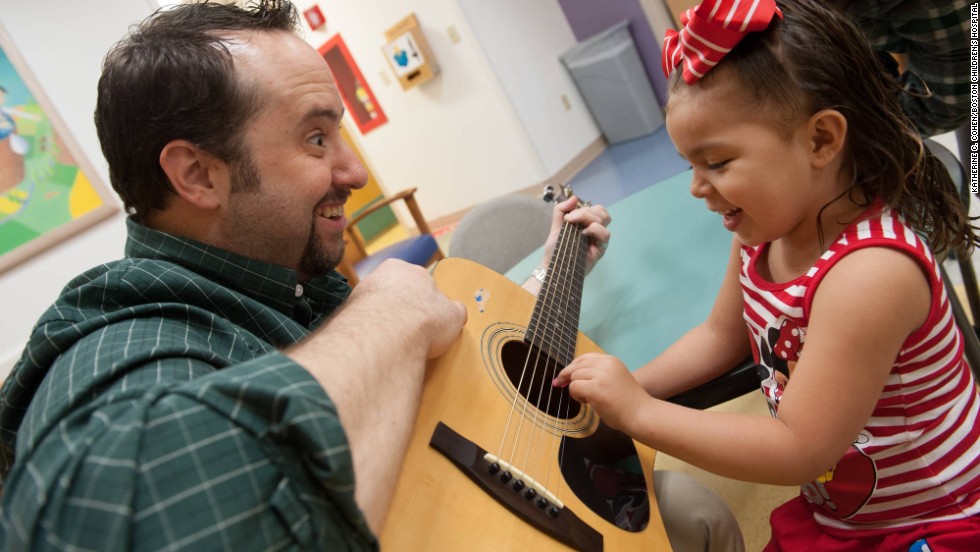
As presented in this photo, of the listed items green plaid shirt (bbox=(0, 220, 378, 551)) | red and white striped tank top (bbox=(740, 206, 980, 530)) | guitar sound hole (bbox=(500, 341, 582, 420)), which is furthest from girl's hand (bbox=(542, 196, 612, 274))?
green plaid shirt (bbox=(0, 220, 378, 551))

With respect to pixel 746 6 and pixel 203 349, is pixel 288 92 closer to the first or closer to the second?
pixel 203 349

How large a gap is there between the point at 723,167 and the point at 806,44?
0.20m

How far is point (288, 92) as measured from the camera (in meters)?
1.09

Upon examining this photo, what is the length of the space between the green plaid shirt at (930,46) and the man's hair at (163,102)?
4.29ft

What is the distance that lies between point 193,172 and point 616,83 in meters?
4.93

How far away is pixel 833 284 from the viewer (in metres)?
0.81

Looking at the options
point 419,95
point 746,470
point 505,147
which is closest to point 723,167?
point 746,470

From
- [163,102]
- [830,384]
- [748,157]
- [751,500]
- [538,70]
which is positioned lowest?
[751,500]

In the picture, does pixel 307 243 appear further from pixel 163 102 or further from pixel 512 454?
pixel 512 454

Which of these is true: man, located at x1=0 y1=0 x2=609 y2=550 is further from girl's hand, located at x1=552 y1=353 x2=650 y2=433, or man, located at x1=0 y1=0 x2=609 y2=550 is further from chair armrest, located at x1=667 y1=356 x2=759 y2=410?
chair armrest, located at x1=667 y1=356 x2=759 y2=410

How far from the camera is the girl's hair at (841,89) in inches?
32.6

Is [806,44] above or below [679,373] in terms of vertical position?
above

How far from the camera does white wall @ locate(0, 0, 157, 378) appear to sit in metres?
2.44

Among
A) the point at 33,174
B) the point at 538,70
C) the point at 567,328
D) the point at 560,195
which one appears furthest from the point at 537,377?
the point at 538,70
